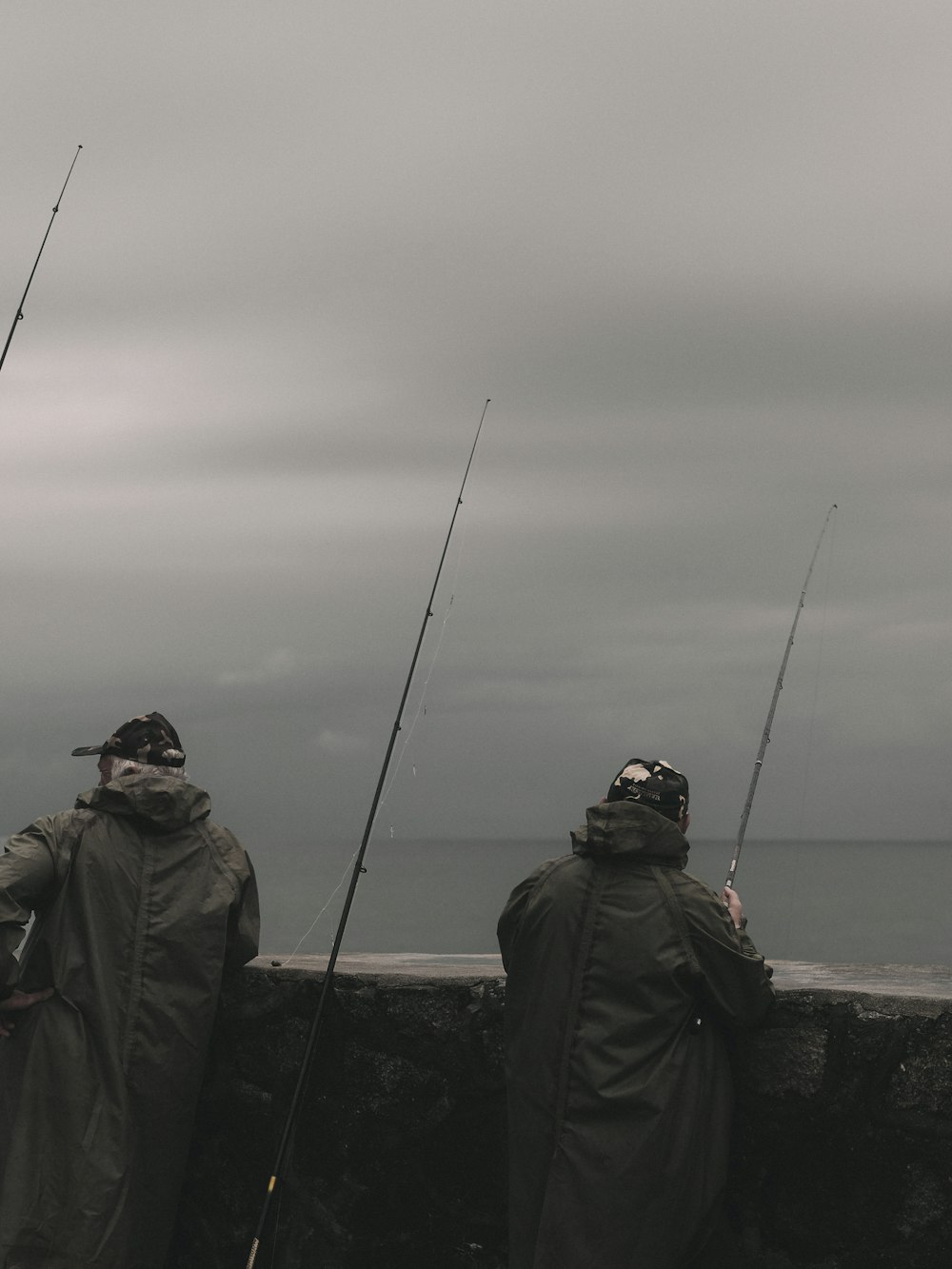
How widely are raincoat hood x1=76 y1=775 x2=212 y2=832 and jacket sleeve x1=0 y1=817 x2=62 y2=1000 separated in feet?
0.42

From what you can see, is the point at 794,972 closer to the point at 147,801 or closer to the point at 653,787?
the point at 653,787

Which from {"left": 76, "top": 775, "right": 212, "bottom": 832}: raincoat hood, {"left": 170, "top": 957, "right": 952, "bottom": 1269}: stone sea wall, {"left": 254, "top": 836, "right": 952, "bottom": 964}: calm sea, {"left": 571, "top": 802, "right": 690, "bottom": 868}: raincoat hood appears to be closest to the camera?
{"left": 571, "top": 802, "right": 690, "bottom": 868}: raincoat hood

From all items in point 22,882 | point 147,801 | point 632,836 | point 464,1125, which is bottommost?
point 464,1125

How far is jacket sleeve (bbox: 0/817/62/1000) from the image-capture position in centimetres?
339

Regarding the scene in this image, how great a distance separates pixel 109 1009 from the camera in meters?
3.51

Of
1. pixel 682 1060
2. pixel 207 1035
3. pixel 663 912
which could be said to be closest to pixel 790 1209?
pixel 682 1060

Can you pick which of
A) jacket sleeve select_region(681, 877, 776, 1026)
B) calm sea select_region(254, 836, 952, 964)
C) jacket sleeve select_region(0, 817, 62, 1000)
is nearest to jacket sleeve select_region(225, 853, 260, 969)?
jacket sleeve select_region(0, 817, 62, 1000)

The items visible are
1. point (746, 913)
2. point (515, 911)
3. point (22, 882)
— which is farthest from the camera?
point (746, 913)

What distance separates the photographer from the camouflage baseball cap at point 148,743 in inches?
150

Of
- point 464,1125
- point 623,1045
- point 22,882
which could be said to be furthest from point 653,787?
point 22,882

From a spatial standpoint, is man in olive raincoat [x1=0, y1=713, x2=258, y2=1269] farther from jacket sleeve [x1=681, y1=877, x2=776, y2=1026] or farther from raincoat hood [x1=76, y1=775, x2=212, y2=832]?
jacket sleeve [x1=681, y1=877, x2=776, y2=1026]

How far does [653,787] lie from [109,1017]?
1.41 metres

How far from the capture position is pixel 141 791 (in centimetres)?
365

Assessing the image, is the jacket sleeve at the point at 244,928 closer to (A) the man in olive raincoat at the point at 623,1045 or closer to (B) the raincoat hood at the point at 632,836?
(A) the man in olive raincoat at the point at 623,1045
